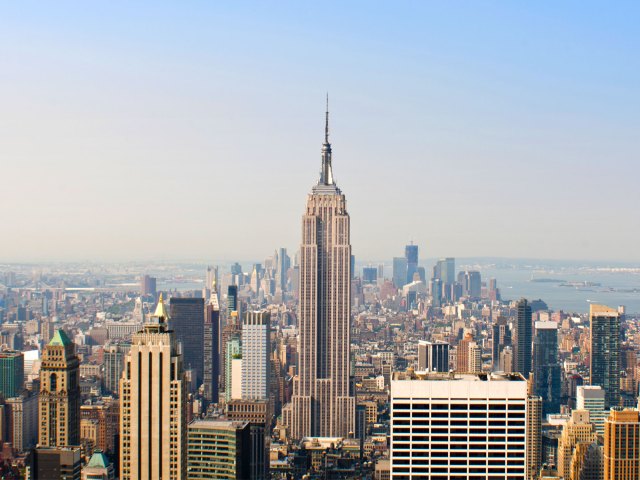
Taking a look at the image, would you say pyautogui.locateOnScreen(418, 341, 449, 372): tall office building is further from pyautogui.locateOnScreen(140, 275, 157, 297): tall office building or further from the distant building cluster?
pyautogui.locateOnScreen(140, 275, 157, 297): tall office building

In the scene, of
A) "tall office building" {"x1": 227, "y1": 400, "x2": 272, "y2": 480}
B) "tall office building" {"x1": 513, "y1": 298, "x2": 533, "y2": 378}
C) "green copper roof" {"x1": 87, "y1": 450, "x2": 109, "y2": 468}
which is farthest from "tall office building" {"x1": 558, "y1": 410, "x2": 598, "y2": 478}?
"green copper roof" {"x1": 87, "y1": 450, "x2": 109, "y2": 468}

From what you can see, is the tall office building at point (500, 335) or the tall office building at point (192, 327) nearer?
the tall office building at point (192, 327)

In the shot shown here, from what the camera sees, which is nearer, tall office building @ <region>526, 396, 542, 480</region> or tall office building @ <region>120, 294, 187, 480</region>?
tall office building @ <region>120, 294, 187, 480</region>

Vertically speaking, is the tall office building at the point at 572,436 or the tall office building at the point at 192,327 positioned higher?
the tall office building at the point at 192,327

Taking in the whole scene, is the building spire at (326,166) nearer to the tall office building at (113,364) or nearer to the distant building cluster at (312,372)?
the distant building cluster at (312,372)

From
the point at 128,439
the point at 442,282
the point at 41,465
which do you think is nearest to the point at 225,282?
the point at 442,282

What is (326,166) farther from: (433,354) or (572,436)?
(572,436)

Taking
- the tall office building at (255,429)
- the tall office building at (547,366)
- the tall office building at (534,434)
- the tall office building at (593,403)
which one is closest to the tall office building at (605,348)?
the tall office building at (593,403)

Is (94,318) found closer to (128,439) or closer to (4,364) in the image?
(4,364)
